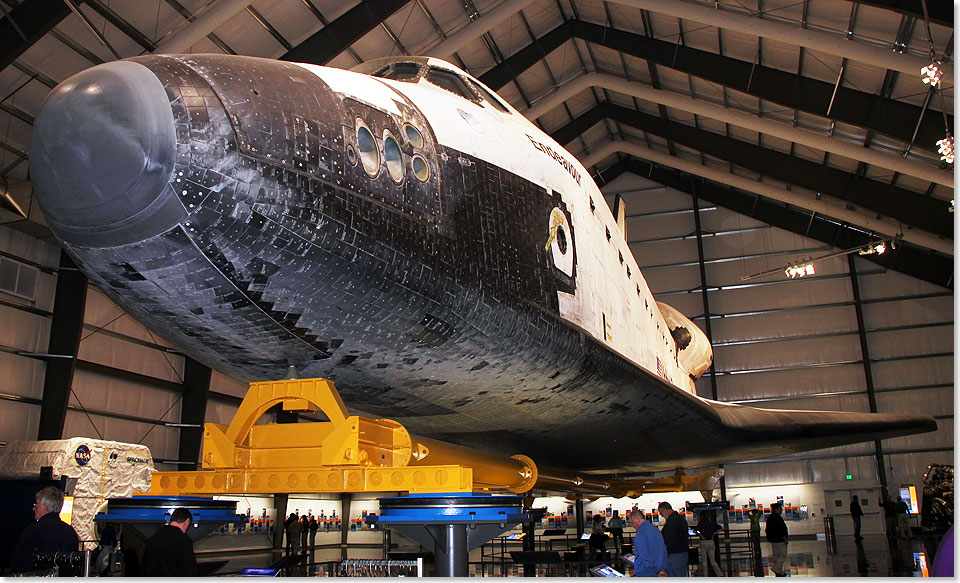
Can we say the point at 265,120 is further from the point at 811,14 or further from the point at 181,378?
the point at 181,378

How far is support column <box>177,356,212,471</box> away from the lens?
15.7 metres

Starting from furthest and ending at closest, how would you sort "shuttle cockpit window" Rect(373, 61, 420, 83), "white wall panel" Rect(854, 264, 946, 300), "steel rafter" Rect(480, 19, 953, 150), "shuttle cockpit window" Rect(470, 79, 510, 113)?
1. "white wall panel" Rect(854, 264, 946, 300)
2. "steel rafter" Rect(480, 19, 953, 150)
3. "shuttle cockpit window" Rect(470, 79, 510, 113)
4. "shuttle cockpit window" Rect(373, 61, 420, 83)

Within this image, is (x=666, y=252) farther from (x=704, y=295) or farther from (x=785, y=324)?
(x=785, y=324)

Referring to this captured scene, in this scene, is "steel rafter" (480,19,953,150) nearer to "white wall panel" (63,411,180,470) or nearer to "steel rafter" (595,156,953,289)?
"steel rafter" (595,156,953,289)

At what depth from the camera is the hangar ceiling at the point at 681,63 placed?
11.2 metres

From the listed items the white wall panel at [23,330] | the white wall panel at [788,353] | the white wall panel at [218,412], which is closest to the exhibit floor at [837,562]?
the white wall panel at [218,412]

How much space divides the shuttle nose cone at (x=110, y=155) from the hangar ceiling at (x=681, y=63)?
28.7 ft

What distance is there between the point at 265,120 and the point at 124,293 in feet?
2.51

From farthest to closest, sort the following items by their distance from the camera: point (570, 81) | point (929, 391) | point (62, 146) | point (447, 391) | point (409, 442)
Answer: point (929, 391)
point (570, 81)
point (447, 391)
point (409, 442)
point (62, 146)

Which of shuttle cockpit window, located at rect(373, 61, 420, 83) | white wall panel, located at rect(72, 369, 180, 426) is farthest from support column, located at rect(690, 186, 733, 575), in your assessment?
shuttle cockpit window, located at rect(373, 61, 420, 83)

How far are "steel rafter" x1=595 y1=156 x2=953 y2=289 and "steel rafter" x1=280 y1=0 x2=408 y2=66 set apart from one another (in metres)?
15.3

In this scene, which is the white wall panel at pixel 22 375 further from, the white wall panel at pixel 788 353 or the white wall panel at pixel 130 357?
the white wall panel at pixel 788 353

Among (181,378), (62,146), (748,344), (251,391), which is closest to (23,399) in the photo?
(181,378)

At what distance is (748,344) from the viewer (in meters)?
23.0
